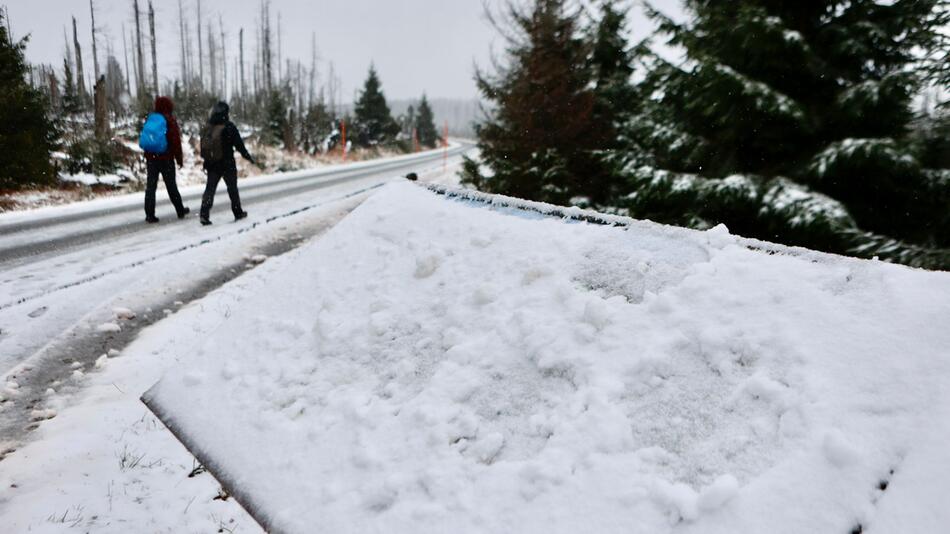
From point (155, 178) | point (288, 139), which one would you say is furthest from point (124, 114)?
point (155, 178)

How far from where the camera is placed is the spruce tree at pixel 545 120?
29.3 feet

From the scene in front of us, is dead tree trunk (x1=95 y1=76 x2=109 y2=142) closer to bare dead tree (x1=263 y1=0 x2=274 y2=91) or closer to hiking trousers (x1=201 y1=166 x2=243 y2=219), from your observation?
hiking trousers (x1=201 y1=166 x2=243 y2=219)

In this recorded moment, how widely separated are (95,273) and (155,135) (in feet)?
10.6

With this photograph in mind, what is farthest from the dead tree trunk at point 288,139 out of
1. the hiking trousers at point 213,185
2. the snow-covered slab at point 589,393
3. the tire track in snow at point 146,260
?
the snow-covered slab at point 589,393

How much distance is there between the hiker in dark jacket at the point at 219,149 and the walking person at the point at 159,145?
1.70ft

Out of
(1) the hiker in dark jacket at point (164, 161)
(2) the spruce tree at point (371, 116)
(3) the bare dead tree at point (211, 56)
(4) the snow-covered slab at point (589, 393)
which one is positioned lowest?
(4) the snow-covered slab at point (589, 393)

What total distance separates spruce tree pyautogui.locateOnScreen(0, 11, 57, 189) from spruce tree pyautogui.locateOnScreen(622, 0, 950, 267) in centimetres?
1299

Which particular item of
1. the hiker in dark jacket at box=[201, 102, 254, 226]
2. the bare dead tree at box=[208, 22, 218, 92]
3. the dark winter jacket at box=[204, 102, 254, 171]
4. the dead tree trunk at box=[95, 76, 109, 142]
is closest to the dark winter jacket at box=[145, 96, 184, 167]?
the hiker in dark jacket at box=[201, 102, 254, 226]

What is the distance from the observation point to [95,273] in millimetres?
5715

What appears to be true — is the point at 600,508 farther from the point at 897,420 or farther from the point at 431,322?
the point at 431,322

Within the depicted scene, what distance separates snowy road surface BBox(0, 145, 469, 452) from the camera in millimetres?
3844

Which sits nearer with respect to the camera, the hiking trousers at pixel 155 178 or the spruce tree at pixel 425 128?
the hiking trousers at pixel 155 178

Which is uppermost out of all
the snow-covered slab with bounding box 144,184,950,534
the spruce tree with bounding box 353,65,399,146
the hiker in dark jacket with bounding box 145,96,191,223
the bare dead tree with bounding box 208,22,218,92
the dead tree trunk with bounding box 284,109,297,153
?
the bare dead tree with bounding box 208,22,218,92

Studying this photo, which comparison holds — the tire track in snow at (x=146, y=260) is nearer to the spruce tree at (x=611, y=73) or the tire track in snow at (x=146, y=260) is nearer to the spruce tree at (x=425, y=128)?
the spruce tree at (x=611, y=73)
